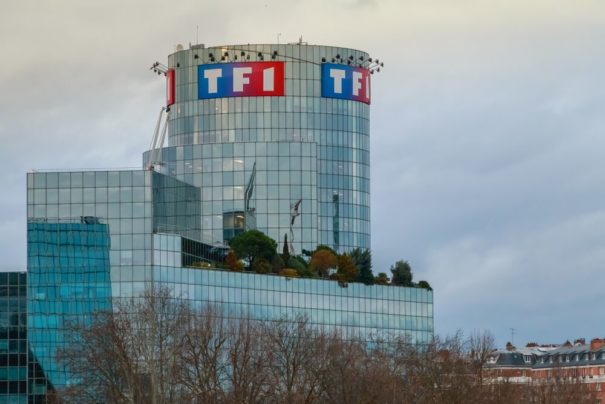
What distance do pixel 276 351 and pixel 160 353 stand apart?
37.0ft

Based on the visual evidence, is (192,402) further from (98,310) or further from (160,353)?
(98,310)

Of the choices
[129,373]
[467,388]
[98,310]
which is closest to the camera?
[129,373]

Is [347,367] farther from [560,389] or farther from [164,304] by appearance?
[560,389]

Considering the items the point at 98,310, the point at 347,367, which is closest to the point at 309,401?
the point at 347,367

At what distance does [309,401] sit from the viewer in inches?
6383

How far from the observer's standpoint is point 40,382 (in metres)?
200

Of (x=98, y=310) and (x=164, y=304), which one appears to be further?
(x=98, y=310)

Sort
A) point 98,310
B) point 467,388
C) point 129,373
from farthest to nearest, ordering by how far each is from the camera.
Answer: point 98,310 → point 467,388 → point 129,373

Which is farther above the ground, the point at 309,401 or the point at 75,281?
the point at 75,281

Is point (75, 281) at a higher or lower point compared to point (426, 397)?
higher

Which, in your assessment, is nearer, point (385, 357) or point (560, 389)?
point (385, 357)

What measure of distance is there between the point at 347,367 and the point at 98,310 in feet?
107

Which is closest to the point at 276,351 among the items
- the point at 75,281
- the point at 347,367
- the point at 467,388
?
the point at 347,367

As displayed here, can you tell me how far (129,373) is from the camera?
160875mm
